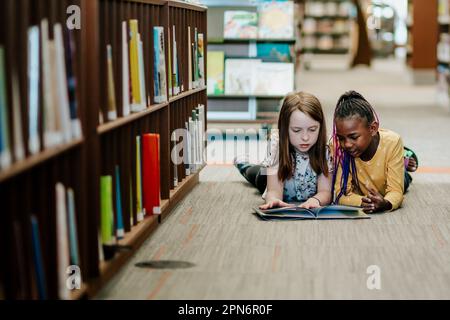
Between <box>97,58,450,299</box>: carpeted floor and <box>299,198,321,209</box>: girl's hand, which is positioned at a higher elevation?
<box>299,198,321,209</box>: girl's hand

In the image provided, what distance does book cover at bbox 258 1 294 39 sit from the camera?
26.3 ft

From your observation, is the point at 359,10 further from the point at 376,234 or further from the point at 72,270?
the point at 72,270

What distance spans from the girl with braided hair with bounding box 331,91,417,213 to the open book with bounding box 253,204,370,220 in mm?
102

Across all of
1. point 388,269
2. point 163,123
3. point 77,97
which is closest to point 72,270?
point 77,97

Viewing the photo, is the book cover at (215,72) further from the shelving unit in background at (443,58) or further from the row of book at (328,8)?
the row of book at (328,8)

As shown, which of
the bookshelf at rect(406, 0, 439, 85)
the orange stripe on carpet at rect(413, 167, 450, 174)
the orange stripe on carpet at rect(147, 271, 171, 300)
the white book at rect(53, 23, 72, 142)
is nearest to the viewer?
the white book at rect(53, 23, 72, 142)

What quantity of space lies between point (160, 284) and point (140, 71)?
0.99 m

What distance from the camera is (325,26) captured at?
24938mm

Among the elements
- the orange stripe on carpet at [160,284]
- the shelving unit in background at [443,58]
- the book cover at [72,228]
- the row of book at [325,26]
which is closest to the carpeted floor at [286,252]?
the orange stripe on carpet at [160,284]

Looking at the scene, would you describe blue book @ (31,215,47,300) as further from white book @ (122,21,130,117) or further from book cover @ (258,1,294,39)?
book cover @ (258,1,294,39)

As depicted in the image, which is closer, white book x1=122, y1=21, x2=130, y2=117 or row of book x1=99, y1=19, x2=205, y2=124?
row of book x1=99, y1=19, x2=205, y2=124

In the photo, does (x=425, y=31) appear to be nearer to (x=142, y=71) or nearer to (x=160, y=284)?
(x=142, y=71)

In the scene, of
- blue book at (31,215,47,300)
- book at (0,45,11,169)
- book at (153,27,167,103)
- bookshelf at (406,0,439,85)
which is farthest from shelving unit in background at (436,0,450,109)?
book at (0,45,11,169)

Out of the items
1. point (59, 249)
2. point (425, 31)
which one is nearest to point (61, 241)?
point (59, 249)
